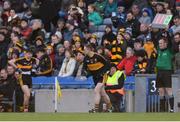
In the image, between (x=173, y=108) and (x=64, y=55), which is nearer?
(x=173, y=108)

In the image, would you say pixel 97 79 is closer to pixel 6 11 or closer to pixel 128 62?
pixel 128 62

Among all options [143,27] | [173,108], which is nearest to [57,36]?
[143,27]

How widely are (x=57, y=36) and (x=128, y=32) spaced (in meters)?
1.93

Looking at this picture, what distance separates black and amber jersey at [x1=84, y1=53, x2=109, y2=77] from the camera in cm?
1730

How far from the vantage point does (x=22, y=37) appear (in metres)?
20.7

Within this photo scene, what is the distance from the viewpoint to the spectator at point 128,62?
1794 centimetres

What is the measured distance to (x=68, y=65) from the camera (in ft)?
60.3

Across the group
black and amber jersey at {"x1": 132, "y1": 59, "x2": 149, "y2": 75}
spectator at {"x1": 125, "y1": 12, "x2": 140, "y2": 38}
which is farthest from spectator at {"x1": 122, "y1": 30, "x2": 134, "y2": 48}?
black and amber jersey at {"x1": 132, "y1": 59, "x2": 149, "y2": 75}

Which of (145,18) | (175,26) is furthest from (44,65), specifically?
(175,26)

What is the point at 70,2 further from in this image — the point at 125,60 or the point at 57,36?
the point at 125,60

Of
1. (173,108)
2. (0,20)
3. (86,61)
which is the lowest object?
(173,108)

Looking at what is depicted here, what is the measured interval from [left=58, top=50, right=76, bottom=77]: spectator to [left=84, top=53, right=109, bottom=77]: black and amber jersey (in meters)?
0.89

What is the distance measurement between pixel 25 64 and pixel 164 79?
3605 millimetres

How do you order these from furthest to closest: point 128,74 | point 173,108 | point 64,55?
point 64,55, point 128,74, point 173,108
